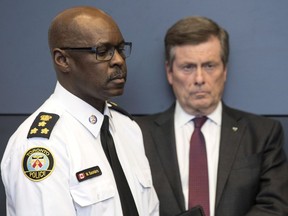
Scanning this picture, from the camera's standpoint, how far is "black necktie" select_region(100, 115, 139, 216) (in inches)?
52.8

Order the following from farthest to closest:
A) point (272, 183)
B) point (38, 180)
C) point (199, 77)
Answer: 1. point (199, 77)
2. point (272, 183)
3. point (38, 180)

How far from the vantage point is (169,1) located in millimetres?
2041

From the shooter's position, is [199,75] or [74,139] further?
[199,75]

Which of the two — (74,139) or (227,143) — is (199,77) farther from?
(74,139)

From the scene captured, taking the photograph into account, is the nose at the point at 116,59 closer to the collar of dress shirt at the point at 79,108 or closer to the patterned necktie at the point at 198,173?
the collar of dress shirt at the point at 79,108

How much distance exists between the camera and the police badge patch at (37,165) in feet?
3.92

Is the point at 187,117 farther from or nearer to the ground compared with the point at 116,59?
nearer to the ground

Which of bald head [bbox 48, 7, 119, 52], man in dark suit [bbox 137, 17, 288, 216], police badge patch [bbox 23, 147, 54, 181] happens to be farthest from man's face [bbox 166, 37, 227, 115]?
police badge patch [bbox 23, 147, 54, 181]

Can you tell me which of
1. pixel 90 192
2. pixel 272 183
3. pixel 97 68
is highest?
pixel 97 68

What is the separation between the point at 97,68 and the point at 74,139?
0.71 ft

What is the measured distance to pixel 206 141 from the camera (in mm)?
1893

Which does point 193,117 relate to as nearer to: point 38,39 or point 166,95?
point 166,95

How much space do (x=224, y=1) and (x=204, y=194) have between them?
848 millimetres

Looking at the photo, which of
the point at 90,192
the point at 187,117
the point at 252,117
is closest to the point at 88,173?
the point at 90,192
